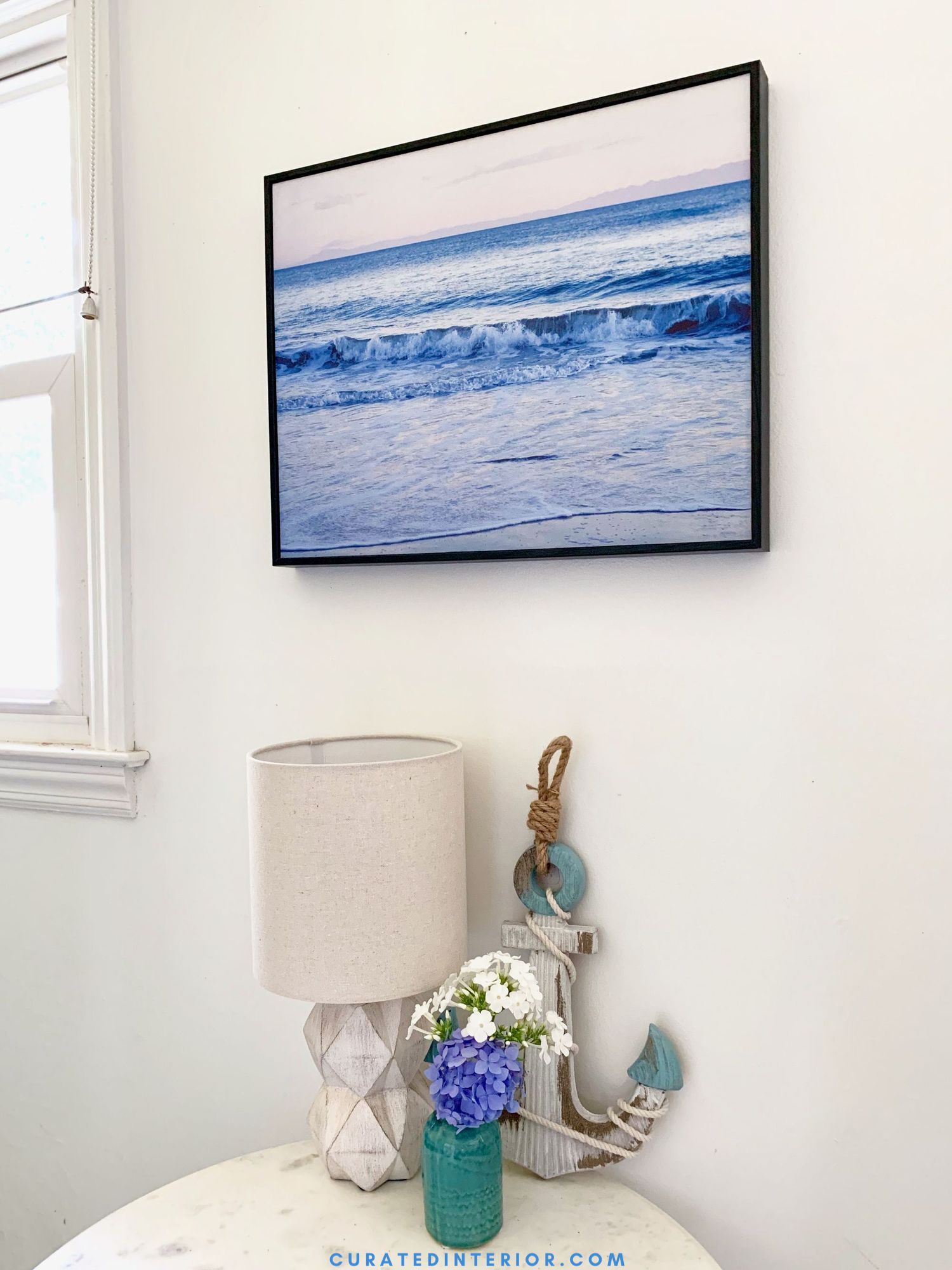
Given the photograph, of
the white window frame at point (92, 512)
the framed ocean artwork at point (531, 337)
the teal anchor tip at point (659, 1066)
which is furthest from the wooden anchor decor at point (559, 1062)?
the white window frame at point (92, 512)

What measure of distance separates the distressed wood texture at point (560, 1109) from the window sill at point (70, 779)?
0.68 meters

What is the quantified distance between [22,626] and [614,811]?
41.1 inches

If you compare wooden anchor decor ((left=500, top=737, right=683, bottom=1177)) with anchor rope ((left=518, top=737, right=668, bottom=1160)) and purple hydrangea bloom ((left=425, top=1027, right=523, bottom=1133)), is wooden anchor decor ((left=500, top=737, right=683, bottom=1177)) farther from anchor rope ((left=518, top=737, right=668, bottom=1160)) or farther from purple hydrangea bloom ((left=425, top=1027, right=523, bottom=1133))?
purple hydrangea bloom ((left=425, top=1027, right=523, bottom=1133))

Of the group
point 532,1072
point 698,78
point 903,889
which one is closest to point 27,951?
point 532,1072

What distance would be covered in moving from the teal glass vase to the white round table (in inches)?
0.7

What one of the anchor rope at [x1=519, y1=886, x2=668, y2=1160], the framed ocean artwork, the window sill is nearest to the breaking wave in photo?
the framed ocean artwork

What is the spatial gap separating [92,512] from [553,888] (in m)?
0.86

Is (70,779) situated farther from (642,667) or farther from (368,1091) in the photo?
(642,667)

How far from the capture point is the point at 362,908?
0.98m

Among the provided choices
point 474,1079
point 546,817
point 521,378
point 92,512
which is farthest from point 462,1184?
point 92,512

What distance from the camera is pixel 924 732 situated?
3.23 feet

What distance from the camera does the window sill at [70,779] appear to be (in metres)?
1.46

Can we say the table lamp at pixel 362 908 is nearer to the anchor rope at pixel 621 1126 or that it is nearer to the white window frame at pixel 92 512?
the anchor rope at pixel 621 1126

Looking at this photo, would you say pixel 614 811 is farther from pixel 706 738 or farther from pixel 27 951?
pixel 27 951
